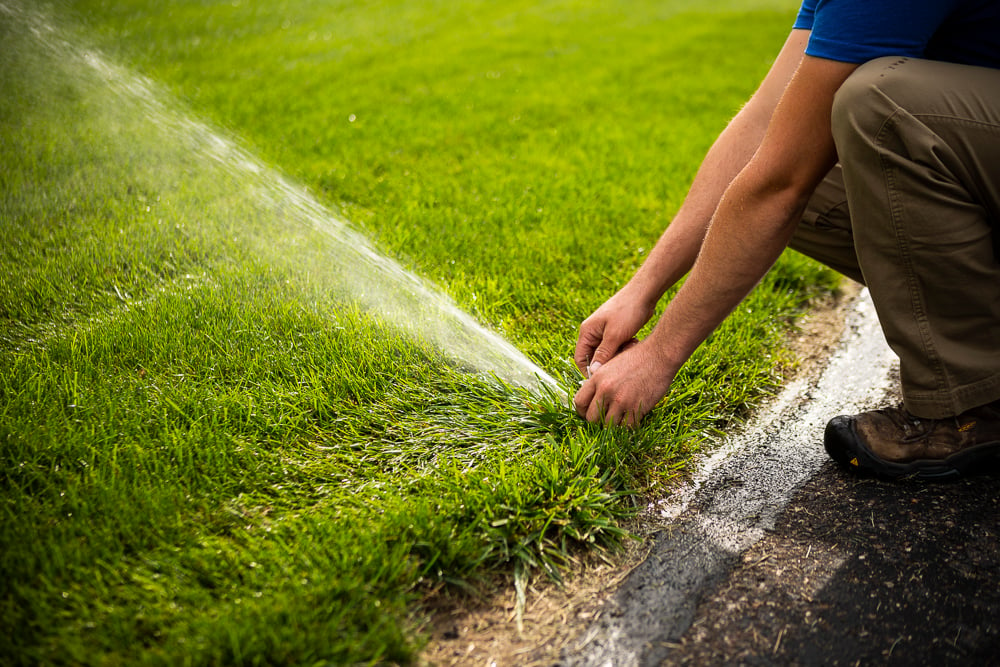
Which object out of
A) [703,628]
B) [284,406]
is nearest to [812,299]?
[703,628]

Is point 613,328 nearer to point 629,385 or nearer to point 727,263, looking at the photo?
point 629,385

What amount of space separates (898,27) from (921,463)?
3.40ft

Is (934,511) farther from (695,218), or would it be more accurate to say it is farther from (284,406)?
(284,406)

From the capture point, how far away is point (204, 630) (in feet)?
4.45

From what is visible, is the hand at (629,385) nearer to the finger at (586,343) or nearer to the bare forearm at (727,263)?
the bare forearm at (727,263)

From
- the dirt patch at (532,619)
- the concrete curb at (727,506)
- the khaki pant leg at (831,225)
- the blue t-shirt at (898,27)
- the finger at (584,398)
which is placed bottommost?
the concrete curb at (727,506)

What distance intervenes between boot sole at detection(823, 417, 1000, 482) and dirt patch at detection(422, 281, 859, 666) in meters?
0.59

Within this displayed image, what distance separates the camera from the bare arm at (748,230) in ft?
5.36

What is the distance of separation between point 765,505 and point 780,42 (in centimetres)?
750

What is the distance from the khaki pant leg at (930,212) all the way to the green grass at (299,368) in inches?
25.3

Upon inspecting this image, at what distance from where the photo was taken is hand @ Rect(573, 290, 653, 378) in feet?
6.51

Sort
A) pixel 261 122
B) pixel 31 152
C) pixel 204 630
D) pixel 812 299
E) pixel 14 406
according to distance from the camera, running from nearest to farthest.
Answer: pixel 204 630 → pixel 14 406 → pixel 812 299 → pixel 31 152 → pixel 261 122

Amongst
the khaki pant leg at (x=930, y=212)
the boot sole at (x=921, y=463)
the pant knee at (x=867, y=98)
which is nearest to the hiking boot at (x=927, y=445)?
the boot sole at (x=921, y=463)

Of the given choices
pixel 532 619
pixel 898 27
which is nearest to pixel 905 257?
pixel 898 27
